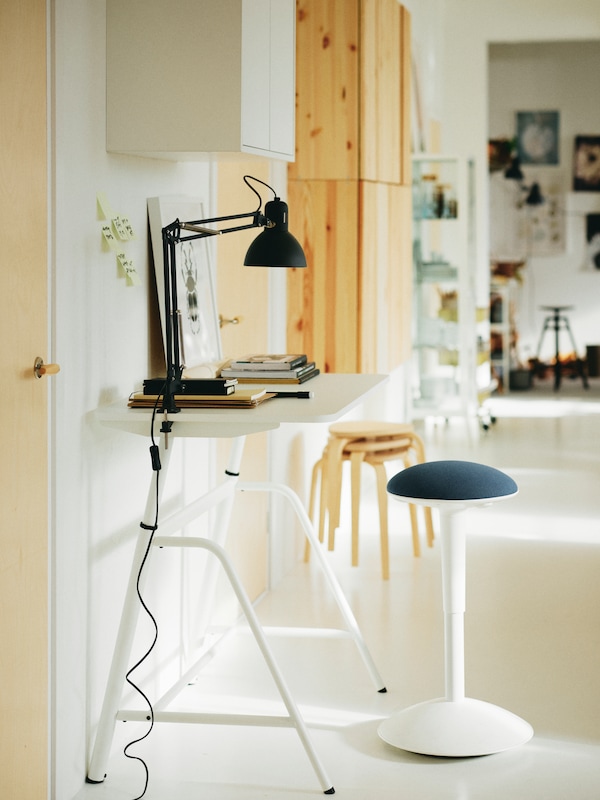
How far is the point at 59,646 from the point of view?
2580 mm

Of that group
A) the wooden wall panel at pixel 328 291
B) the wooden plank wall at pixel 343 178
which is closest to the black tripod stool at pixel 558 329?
the wooden plank wall at pixel 343 178

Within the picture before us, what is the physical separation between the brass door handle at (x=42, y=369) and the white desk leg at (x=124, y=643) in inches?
14.9

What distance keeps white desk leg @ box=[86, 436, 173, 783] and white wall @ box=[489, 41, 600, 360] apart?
9291 millimetres

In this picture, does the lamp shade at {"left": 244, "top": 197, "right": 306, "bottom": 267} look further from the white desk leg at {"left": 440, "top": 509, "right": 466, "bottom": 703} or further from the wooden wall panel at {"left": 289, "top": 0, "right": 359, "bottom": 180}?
the wooden wall panel at {"left": 289, "top": 0, "right": 359, "bottom": 180}

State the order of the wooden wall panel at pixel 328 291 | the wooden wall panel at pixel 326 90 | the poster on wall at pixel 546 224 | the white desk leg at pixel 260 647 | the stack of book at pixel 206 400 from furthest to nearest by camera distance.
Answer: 1. the poster on wall at pixel 546 224
2. the wooden wall panel at pixel 328 291
3. the wooden wall panel at pixel 326 90
4. the stack of book at pixel 206 400
5. the white desk leg at pixel 260 647

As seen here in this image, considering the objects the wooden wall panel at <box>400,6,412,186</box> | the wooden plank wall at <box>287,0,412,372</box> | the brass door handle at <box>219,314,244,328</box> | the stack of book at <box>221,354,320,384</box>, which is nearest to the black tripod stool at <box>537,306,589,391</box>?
the wooden wall panel at <box>400,6,412,186</box>

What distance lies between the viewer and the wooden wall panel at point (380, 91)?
5223mm

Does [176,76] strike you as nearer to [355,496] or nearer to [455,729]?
[455,729]

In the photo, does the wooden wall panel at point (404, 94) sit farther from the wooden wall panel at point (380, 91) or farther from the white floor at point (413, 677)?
the white floor at point (413, 677)

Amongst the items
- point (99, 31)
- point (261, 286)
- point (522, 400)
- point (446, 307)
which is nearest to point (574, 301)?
point (522, 400)

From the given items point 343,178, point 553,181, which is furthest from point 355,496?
point 553,181

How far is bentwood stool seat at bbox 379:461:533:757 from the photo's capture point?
9.38 ft

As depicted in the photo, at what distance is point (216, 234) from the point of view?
114 inches

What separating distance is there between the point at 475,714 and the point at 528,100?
937cm
